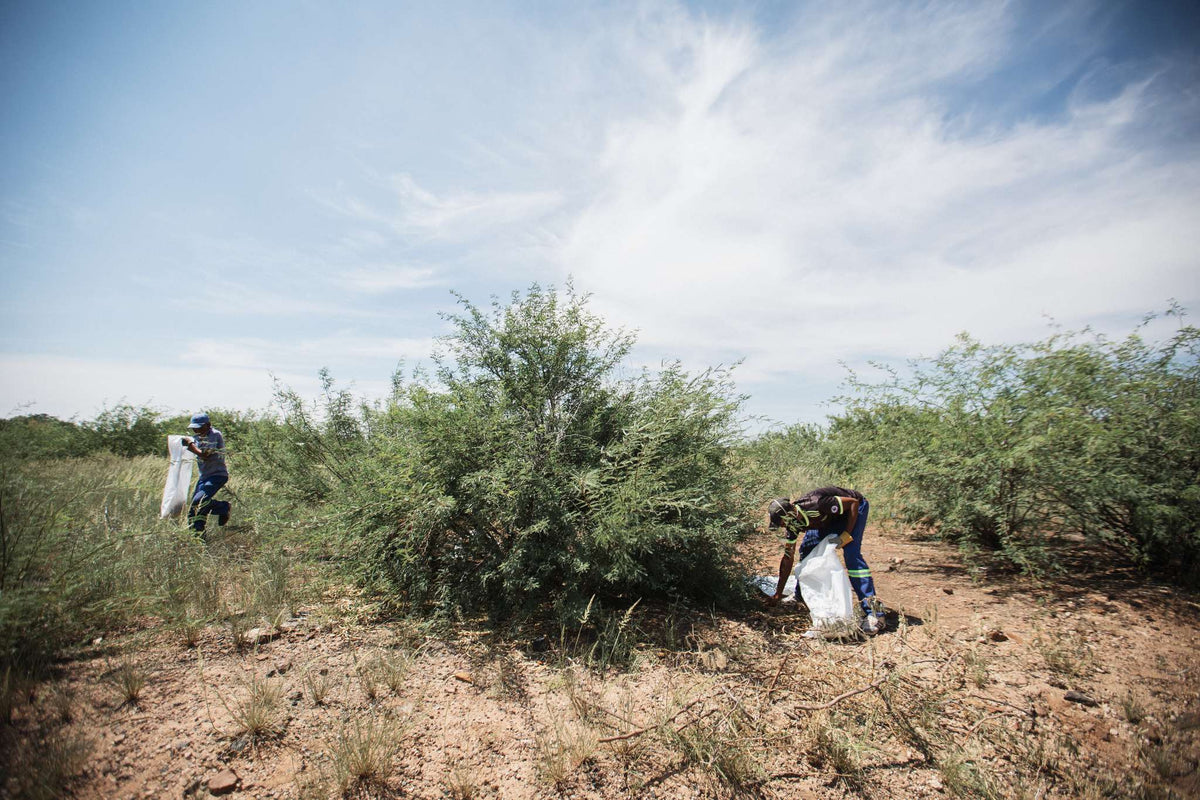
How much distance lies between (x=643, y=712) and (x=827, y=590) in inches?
88.9

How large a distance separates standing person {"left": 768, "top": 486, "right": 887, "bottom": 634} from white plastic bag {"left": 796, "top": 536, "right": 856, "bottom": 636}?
5.9 inches

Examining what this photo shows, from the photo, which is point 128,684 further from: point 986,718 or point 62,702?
point 986,718

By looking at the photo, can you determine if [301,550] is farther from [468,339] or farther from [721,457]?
[721,457]

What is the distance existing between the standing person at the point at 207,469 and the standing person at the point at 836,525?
7.18 meters

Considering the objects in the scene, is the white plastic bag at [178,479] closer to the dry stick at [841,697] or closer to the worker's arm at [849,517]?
the dry stick at [841,697]

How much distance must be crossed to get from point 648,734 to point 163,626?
12.3 feet

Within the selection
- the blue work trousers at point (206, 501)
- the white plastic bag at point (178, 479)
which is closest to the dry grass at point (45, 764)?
the blue work trousers at point (206, 501)

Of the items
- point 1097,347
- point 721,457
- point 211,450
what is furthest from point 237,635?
point 1097,347

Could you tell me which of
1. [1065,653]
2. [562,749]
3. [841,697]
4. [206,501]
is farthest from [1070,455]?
[206,501]

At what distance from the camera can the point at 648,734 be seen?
9.67 ft

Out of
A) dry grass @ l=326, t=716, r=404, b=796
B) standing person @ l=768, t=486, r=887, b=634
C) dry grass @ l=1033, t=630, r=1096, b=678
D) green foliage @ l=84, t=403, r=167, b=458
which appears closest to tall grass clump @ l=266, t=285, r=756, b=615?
standing person @ l=768, t=486, r=887, b=634

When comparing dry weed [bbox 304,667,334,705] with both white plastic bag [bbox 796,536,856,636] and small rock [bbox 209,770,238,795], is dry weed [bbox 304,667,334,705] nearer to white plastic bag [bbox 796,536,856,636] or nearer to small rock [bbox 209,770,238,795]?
small rock [bbox 209,770,238,795]

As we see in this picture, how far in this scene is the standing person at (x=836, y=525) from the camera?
4.41m

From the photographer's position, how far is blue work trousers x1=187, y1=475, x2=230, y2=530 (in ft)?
20.1
